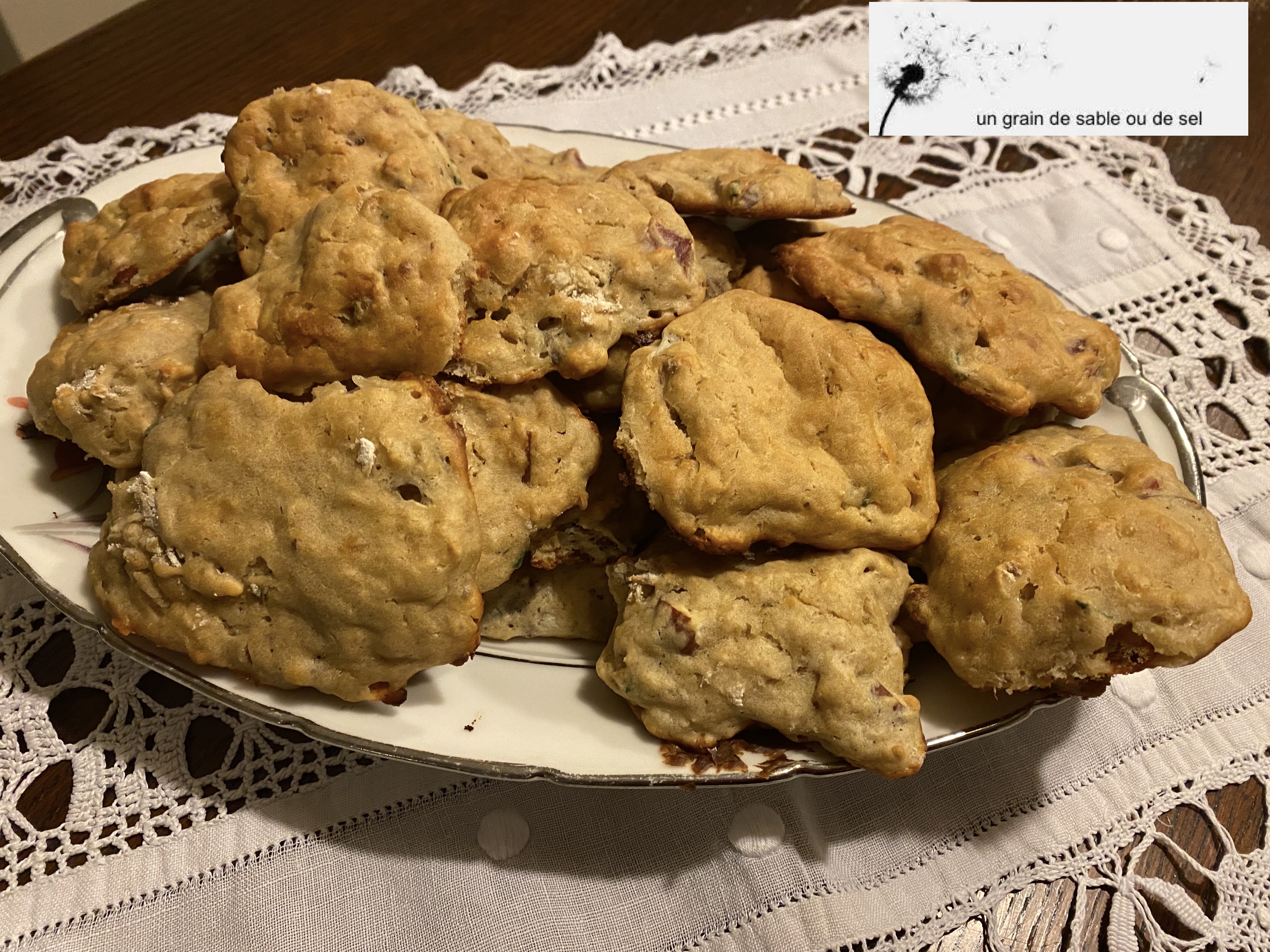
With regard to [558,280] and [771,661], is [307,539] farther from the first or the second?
[771,661]

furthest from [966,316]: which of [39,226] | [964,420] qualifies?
[39,226]

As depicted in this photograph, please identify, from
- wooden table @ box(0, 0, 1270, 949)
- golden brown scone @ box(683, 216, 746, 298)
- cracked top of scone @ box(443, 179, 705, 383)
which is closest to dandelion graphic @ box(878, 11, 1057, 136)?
wooden table @ box(0, 0, 1270, 949)

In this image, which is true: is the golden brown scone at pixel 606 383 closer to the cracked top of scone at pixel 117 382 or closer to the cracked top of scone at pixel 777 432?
the cracked top of scone at pixel 777 432

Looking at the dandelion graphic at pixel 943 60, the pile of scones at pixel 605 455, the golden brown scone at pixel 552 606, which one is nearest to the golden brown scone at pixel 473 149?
the pile of scones at pixel 605 455

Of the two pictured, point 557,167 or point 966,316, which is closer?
point 966,316

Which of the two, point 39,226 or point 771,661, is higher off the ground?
point 39,226

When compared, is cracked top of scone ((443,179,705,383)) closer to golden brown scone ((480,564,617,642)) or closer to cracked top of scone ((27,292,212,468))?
golden brown scone ((480,564,617,642))

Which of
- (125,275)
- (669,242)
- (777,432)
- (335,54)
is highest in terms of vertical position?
(335,54)
